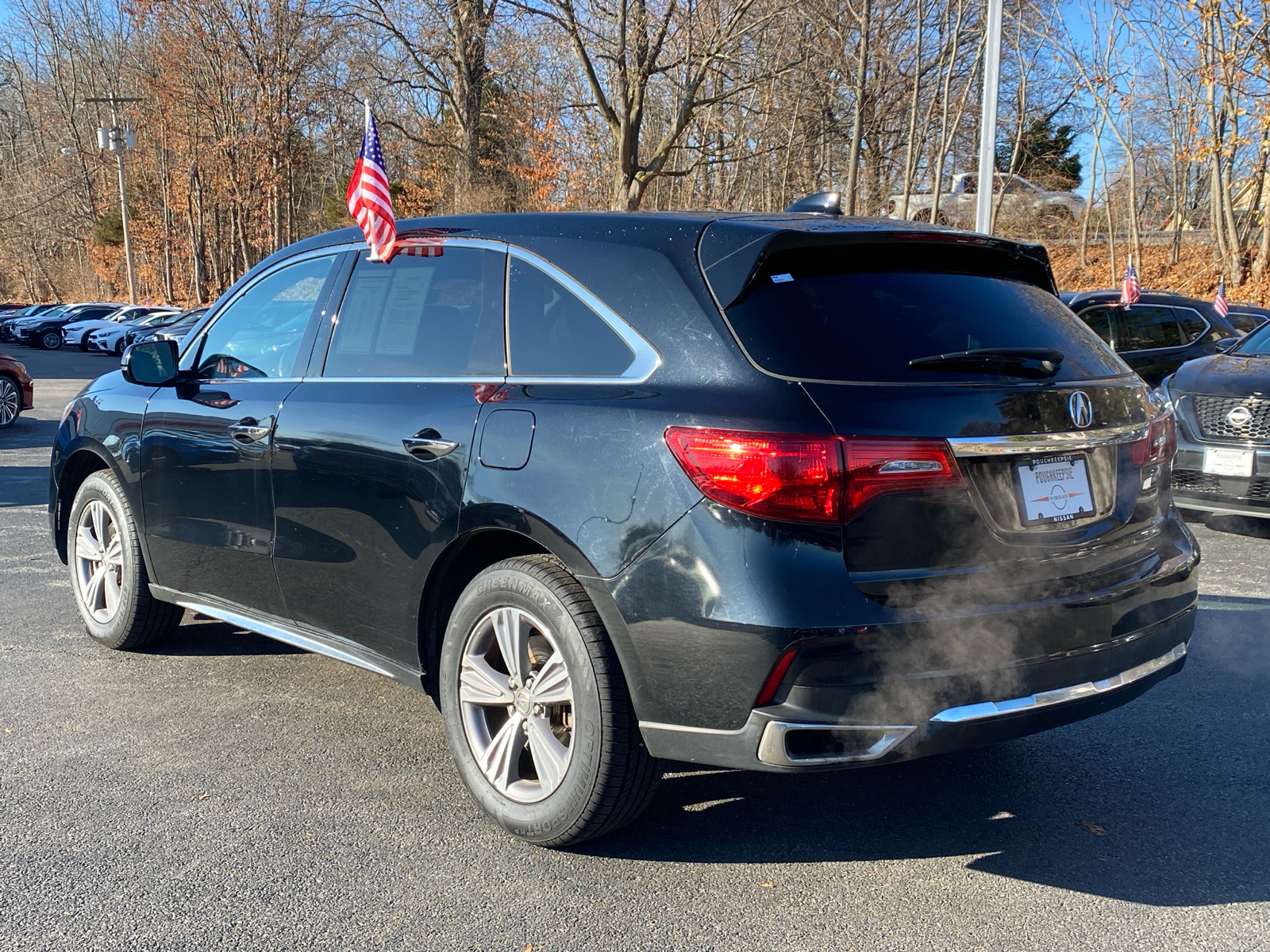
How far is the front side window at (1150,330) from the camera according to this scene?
12820mm

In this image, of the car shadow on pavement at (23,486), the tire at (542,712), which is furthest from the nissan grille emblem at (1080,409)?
the car shadow on pavement at (23,486)

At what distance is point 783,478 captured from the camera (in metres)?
2.69

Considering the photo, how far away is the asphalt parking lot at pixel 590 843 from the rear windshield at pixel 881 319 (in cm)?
136

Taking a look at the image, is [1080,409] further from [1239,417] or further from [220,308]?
[1239,417]

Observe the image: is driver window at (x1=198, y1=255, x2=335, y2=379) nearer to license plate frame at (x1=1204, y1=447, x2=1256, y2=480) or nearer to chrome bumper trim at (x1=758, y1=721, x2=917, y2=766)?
chrome bumper trim at (x1=758, y1=721, x2=917, y2=766)

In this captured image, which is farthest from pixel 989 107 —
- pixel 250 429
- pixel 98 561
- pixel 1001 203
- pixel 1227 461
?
pixel 1001 203

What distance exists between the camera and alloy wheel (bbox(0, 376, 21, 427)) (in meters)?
14.6

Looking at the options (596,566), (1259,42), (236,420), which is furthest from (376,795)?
(1259,42)

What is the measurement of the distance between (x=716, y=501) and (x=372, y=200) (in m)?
2.66

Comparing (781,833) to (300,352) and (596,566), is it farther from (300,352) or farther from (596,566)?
(300,352)

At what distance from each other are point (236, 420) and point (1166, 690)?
383 centimetres

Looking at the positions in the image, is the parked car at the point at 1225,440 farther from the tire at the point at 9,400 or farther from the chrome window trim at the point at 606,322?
the tire at the point at 9,400

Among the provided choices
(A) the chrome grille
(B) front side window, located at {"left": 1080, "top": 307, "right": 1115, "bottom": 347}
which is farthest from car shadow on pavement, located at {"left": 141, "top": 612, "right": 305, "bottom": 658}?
(B) front side window, located at {"left": 1080, "top": 307, "right": 1115, "bottom": 347}

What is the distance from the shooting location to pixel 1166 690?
463 centimetres
